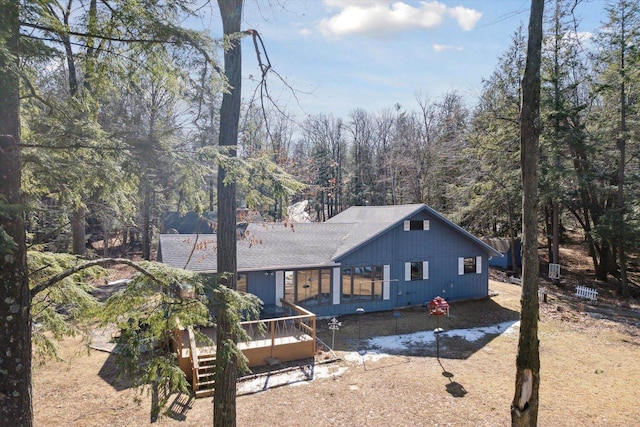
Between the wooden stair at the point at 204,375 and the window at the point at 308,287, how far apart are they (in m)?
5.05

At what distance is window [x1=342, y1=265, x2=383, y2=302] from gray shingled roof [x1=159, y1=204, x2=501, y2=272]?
1.02 m

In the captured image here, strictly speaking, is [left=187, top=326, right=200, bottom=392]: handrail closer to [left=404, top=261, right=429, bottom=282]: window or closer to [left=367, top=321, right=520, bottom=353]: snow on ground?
[left=367, top=321, right=520, bottom=353]: snow on ground

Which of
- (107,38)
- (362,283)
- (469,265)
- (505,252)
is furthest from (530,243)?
(505,252)

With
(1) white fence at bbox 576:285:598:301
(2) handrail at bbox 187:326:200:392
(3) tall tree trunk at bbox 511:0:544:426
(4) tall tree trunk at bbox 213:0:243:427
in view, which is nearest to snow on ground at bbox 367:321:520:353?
(2) handrail at bbox 187:326:200:392

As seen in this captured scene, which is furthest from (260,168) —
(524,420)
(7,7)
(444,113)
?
(444,113)

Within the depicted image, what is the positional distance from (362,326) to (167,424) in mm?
7842

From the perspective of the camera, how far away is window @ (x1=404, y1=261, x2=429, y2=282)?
16.4 m

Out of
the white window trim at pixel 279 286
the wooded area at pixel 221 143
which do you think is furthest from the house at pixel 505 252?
the white window trim at pixel 279 286

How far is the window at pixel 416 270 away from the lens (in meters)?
16.4

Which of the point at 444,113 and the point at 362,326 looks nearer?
the point at 362,326

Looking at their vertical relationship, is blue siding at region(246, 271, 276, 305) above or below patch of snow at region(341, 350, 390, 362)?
above

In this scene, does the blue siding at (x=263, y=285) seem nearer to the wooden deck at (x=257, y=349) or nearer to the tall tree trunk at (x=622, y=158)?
the wooden deck at (x=257, y=349)

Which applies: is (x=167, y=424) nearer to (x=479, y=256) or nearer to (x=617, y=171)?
(x=479, y=256)

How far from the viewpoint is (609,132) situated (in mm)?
18594
